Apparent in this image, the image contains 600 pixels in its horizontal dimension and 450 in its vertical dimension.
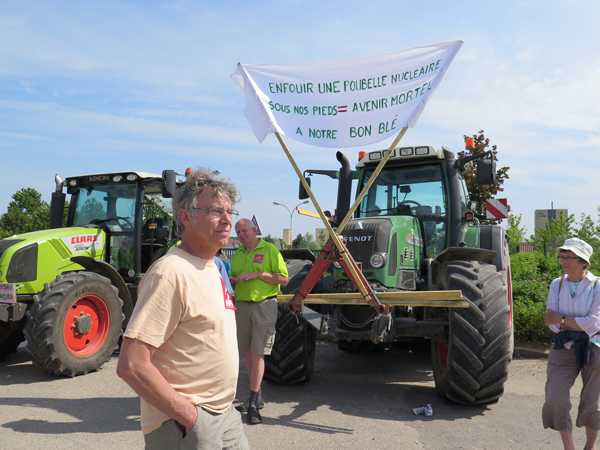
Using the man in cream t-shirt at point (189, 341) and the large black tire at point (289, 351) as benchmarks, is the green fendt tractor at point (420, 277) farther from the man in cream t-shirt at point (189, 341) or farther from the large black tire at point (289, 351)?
the man in cream t-shirt at point (189, 341)

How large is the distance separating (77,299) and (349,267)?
3.64 metres

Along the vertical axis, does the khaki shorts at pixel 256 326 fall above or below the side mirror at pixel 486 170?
below

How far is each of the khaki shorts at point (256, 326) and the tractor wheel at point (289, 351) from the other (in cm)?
69

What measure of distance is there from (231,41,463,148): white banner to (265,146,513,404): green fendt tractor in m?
0.46

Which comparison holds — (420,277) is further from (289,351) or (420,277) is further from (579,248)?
(579,248)

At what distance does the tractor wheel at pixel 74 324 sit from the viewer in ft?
18.6

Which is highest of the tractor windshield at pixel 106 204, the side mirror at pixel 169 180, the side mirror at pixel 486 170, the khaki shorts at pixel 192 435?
the side mirror at pixel 486 170

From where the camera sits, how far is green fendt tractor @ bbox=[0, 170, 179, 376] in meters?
5.81

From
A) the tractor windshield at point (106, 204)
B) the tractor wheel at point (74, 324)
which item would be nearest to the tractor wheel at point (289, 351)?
the tractor wheel at point (74, 324)

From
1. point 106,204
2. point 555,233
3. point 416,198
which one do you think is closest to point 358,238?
point 416,198

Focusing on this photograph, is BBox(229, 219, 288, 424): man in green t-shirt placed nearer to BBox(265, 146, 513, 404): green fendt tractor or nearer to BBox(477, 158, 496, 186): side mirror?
BBox(265, 146, 513, 404): green fendt tractor

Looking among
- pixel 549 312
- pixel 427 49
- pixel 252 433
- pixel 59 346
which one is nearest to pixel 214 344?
pixel 252 433

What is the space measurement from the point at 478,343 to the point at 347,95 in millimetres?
2504

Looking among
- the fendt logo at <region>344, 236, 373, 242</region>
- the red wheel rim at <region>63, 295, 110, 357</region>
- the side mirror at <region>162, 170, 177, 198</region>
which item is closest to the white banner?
the fendt logo at <region>344, 236, 373, 242</region>
